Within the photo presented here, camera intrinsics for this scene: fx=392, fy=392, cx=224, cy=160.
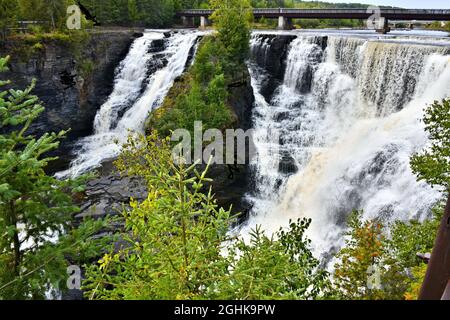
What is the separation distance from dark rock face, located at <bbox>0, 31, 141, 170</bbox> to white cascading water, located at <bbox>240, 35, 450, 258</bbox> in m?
13.9

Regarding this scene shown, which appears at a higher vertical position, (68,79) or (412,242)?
(68,79)

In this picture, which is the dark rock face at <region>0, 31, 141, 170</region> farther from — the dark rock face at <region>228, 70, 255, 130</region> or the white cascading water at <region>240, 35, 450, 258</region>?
the white cascading water at <region>240, 35, 450, 258</region>

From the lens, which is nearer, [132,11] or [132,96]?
[132,96]

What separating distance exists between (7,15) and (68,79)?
613 cm

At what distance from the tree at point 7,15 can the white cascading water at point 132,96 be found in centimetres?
875

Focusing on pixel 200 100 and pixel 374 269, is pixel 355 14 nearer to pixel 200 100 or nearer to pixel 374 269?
pixel 200 100

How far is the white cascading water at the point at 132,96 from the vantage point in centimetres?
2870

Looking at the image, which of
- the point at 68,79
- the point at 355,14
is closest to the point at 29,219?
the point at 68,79

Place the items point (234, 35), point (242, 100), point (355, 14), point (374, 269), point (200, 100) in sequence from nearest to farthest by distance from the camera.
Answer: point (374, 269)
point (200, 100)
point (242, 100)
point (234, 35)
point (355, 14)

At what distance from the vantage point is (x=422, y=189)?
52.6ft

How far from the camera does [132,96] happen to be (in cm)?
3206

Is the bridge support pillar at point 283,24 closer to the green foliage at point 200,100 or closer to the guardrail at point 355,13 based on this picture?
the guardrail at point 355,13

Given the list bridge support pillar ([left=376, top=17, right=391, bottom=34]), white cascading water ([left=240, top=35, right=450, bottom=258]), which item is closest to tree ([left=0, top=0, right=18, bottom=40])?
white cascading water ([left=240, top=35, right=450, bottom=258])

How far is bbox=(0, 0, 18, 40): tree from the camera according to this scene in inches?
1125
